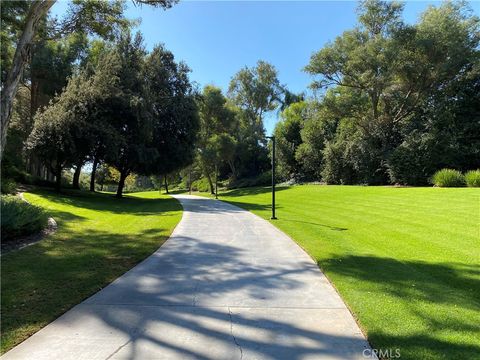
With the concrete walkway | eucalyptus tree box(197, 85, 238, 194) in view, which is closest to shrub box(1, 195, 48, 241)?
the concrete walkway

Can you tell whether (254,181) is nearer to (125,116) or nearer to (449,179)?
(125,116)

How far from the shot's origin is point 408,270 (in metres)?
6.34

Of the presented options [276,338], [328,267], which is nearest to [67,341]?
[276,338]

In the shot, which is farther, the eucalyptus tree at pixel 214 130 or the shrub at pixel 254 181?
the shrub at pixel 254 181

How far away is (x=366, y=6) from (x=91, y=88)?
21798 millimetres

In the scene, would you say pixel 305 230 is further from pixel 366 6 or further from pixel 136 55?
pixel 366 6

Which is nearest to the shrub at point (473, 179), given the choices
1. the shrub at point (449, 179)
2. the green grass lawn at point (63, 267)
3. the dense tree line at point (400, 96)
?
the shrub at point (449, 179)

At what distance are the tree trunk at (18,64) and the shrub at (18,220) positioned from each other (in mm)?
1359

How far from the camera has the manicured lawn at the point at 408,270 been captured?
3.79 m

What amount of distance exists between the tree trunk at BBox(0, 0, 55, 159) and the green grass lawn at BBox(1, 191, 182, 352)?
7.96ft

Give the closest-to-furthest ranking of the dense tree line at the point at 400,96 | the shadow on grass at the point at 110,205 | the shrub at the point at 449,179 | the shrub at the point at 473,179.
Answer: the shadow on grass at the point at 110,205 < the shrub at the point at 473,179 < the shrub at the point at 449,179 < the dense tree line at the point at 400,96

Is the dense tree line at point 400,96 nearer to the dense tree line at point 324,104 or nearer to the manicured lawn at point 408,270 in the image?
the dense tree line at point 324,104

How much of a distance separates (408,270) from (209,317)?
369 cm

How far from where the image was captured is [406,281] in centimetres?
566
